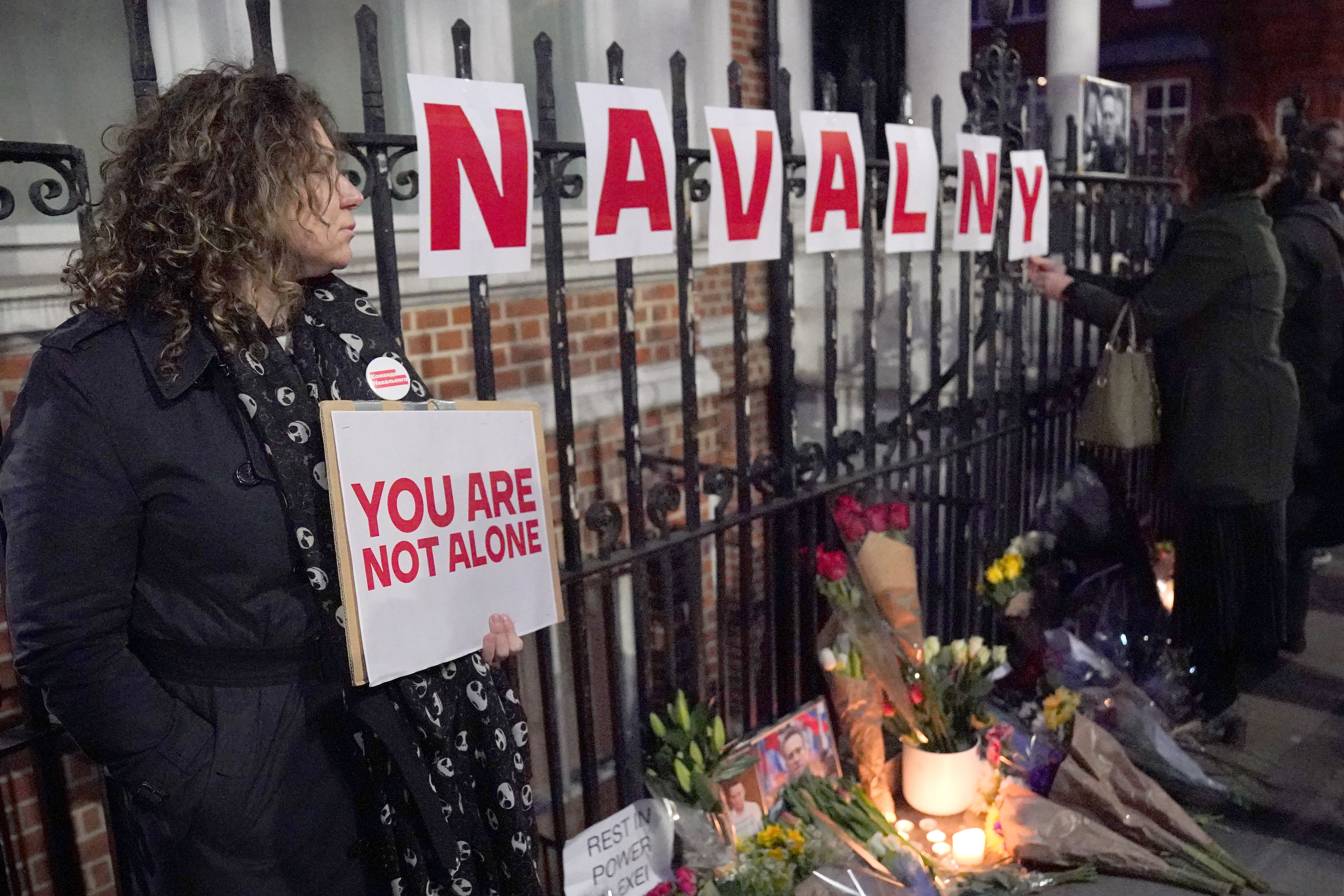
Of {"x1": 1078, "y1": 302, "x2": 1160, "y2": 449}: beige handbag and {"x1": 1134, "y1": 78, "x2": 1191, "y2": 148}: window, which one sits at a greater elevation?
{"x1": 1134, "y1": 78, "x2": 1191, "y2": 148}: window

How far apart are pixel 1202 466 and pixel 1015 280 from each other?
0.84m

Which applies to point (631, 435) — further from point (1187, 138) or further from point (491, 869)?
point (1187, 138)

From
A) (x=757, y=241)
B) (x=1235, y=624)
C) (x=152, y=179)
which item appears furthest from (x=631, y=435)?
(x=1235, y=624)

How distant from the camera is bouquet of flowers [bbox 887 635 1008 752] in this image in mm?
2789

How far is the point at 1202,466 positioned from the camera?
3.36 m

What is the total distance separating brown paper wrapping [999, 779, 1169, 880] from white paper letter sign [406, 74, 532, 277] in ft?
6.20

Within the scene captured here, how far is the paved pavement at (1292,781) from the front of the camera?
2746 millimetres

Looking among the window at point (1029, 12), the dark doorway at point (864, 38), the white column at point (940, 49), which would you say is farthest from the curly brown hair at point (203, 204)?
the window at point (1029, 12)

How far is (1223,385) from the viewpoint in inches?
130

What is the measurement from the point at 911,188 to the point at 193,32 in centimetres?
220

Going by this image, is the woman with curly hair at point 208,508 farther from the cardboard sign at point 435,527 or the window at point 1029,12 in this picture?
the window at point 1029,12

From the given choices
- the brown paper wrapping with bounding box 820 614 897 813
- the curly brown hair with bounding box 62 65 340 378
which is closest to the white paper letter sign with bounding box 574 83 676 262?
the curly brown hair with bounding box 62 65 340 378

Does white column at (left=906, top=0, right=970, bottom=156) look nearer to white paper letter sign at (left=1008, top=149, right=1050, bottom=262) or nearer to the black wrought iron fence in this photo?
the black wrought iron fence

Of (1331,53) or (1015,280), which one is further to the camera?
(1331,53)
